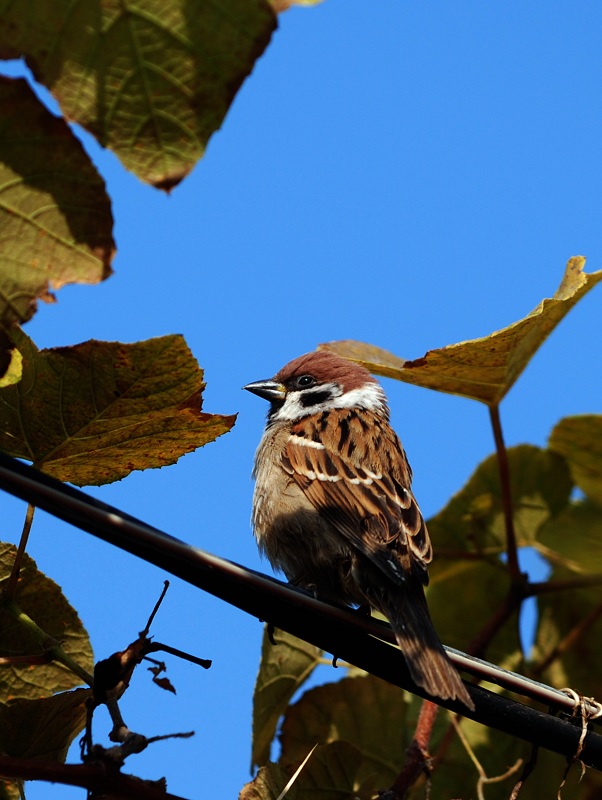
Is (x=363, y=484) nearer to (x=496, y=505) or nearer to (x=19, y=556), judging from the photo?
(x=496, y=505)

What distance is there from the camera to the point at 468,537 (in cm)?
326

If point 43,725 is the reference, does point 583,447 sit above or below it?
above

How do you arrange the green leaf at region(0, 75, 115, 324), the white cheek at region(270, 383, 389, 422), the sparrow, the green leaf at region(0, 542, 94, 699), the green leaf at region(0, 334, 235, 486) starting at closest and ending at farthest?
1. the green leaf at region(0, 75, 115, 324)
2. the green leaf at region(0, 334, 235, 486)
3. the green leaf at region(0, 542, 94, 699)
4. the sparrow
5. the white cheek at region(270, 383, 389, 422)

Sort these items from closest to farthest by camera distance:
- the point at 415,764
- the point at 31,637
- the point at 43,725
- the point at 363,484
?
the point at 43,725 < the point at 31,637 < the point at 415,764 < the point at 363,484

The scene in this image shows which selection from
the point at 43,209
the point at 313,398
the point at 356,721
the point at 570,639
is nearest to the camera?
the point at 43,209

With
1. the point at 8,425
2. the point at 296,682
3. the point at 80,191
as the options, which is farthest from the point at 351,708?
the point at 80,191

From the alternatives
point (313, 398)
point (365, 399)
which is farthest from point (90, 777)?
point (365, 399)

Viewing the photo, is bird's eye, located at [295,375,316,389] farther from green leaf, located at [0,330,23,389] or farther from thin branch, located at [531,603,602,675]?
green leaf, located at [0,330,23,389]

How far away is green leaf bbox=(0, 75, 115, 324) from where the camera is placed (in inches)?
52.9

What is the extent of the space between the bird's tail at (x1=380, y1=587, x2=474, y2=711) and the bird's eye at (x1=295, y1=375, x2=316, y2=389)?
1.49 m

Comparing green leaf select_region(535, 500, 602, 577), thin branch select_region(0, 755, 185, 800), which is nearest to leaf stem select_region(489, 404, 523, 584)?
green leaf select_region(535, 500, 602, 577)

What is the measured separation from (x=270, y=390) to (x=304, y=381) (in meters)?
0.14

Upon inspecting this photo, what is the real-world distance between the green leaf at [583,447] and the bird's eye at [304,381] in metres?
1.05

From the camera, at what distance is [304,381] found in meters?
3.95
